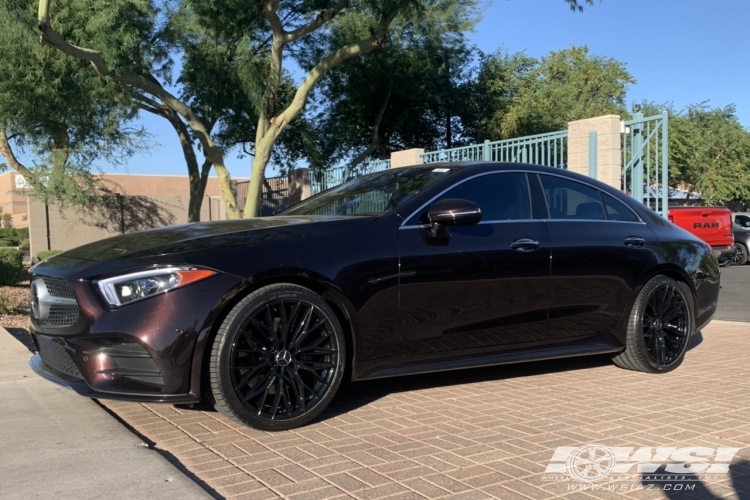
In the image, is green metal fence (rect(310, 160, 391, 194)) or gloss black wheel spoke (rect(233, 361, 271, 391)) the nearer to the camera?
gloss black wheel spoke (rect(233, 361, 271, 391))

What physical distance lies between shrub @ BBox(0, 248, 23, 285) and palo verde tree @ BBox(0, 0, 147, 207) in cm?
339

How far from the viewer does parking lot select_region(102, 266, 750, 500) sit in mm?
3447

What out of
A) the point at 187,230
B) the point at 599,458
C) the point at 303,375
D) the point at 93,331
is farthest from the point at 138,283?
the point at 599,458

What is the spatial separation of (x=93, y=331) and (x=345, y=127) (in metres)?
18.4

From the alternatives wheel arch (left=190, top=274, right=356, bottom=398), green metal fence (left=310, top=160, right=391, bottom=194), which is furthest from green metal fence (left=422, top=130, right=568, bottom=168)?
wheel arch (left=190, top=274, right=356, bottom=398)

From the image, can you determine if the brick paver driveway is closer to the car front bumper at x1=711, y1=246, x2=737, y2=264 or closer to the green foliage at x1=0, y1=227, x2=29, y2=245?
the car front bumper at x1=711, y1=246, x2=737, y2=264

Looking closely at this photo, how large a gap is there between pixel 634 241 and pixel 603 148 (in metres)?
4.47

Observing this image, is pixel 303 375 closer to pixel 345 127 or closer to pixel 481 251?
pixel 481 251

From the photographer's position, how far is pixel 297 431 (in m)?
4.29

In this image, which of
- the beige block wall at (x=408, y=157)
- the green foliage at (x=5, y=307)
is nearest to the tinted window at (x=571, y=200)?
the beige block wall at (x=408, y=157)

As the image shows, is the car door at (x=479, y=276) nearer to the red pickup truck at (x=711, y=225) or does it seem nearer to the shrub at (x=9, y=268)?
the shrub at (x=9, y=268)

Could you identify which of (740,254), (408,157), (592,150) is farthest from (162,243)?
(740,254)

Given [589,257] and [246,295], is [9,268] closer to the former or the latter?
[246,295]

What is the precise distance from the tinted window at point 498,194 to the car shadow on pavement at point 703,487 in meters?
2.17
